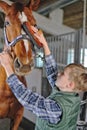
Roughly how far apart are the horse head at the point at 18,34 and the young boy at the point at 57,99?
51 centimetres

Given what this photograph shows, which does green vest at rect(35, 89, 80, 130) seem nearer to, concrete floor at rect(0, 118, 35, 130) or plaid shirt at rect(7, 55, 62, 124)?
plaid shirt at rect(7, 55, 62, 124)

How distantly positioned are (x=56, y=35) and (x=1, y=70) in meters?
0.62

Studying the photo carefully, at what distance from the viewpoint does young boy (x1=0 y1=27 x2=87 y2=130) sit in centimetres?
96

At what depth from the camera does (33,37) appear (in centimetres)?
155

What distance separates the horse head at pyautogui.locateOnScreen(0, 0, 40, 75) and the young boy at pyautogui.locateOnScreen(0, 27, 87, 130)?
1.67 feet

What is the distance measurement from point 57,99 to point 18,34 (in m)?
0.69

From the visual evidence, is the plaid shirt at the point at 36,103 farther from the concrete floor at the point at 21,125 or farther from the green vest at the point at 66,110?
the concrete floor at the point at 21,125

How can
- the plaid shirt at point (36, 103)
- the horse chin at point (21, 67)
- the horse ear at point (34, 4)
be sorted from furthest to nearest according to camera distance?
the horse ear at point (34, 4) → the horse chin at point (21, 67) → the plaid shirt at point (36, 103)

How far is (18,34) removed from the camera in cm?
157

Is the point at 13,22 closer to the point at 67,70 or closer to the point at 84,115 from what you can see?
the point at 67,70

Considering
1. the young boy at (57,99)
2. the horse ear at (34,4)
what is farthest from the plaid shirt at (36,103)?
the horse ear at (34,4)

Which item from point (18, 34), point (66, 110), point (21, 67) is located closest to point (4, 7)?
point (18, 34)

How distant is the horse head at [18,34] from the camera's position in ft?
5.10

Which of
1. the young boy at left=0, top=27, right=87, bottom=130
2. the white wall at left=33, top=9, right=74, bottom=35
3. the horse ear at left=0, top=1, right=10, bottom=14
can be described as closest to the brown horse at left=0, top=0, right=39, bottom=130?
the horse ear at left=0, top=1, right=10, bottom=14
